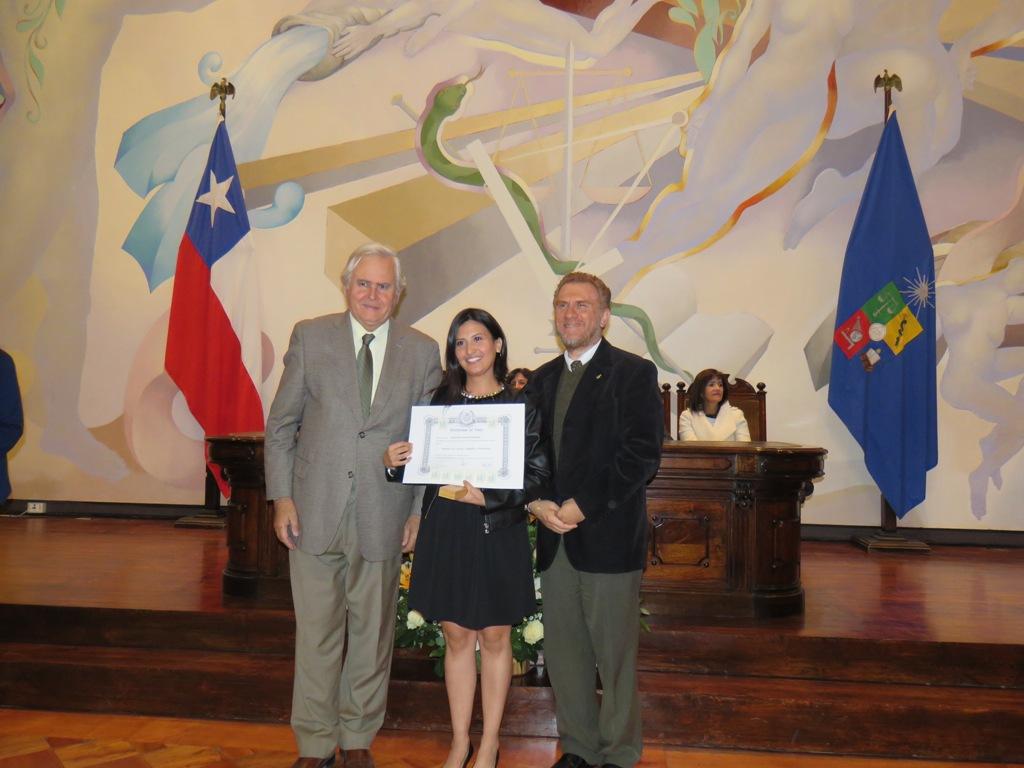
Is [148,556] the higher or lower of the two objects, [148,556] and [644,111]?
the lower

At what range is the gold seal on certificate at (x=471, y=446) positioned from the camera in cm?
223

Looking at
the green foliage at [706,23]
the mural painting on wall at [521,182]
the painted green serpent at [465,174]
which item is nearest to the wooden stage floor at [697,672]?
the mural painting on wall at [521,182]

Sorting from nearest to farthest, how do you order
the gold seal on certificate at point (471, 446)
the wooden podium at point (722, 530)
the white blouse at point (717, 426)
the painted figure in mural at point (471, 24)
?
the gold seal on certificate at point (471, 446), the wooden podium at point (722, 530), the white blouse at point (717, 426), the painted figure in mural at point (471, 24)

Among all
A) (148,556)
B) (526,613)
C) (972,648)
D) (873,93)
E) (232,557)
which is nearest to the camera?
(526,613)

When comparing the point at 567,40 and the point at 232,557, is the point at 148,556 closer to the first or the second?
the point at 232,557

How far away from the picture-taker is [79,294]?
7051mm

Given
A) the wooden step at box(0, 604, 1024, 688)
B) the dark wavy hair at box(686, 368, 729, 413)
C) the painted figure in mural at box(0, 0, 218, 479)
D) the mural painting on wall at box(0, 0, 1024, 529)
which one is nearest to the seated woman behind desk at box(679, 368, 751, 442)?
the dark wavy hair at box(686, 368, 729, 413)

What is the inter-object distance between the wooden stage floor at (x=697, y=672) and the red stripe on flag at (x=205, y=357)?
2.41 meters

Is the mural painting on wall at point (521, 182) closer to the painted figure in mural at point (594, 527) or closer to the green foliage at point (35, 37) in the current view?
the green foliage at point (35, 37)

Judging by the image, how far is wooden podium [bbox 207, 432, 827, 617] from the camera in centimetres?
380

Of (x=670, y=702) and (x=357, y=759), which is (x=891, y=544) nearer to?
(x=670, y=702)

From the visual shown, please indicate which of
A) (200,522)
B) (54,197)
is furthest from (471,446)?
(54,197)

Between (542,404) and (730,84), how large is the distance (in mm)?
5066

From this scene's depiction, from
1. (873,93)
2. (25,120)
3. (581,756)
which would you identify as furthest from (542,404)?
(25,120)
